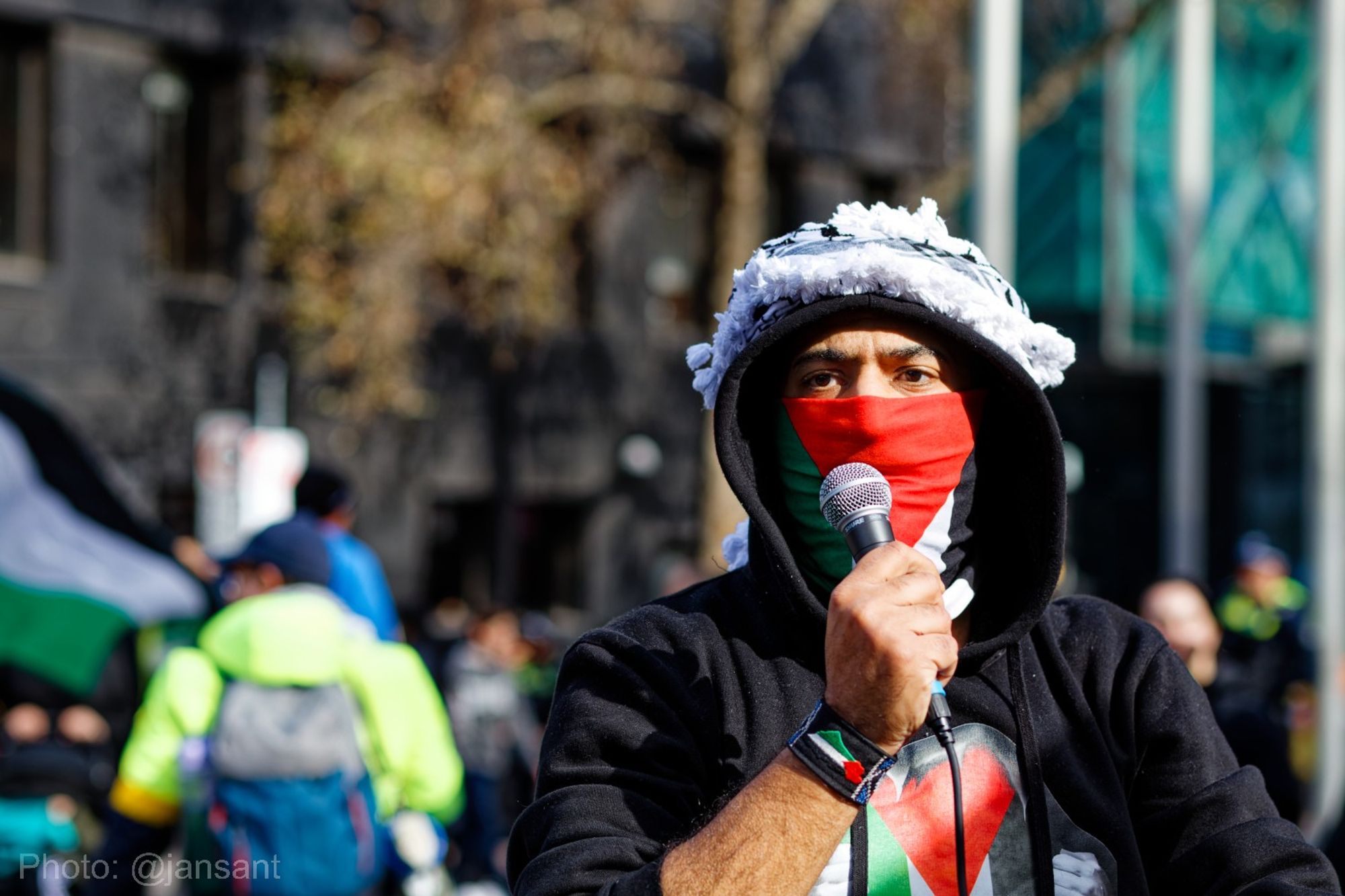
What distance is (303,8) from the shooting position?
1811 centimetres

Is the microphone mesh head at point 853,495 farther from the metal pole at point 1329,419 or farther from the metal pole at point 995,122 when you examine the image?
the metal pole at point 1329,419

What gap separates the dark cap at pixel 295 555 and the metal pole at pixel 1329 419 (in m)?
4.86

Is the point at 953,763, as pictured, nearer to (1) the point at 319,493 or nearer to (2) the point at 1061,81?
(1) the point at 319,493

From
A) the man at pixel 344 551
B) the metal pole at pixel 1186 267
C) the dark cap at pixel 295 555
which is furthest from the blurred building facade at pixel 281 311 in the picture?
the dark cap at pixel 295 555

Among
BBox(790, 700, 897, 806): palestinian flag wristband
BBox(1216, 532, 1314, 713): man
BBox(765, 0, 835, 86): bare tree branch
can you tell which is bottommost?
BBox(1216, 532, 1314, 713): man

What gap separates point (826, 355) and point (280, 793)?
3015mm

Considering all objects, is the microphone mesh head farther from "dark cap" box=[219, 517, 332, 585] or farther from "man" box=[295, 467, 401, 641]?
"man" box=[295, 467, 401, 641]

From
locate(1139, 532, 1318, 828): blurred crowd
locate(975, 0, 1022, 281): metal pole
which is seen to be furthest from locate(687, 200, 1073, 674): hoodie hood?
locate(975, 0, 1022, 281): metal pole

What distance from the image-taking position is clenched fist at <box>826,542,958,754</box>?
197 centimetres

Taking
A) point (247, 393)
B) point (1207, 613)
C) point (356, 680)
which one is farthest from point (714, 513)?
point (356, 680)

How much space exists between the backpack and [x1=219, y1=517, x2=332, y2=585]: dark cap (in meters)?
1.10

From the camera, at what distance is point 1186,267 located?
1197cm

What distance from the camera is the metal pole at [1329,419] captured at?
30.3 ft

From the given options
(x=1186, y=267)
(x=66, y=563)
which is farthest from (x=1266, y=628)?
(x=66, y=563)
